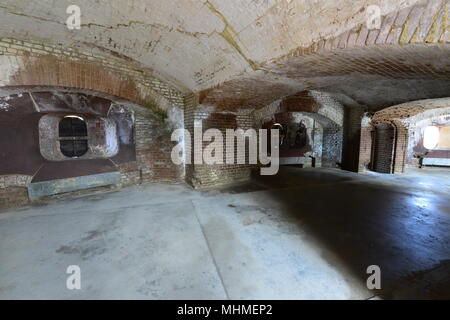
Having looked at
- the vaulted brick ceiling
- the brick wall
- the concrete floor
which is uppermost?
the vaulted brick ceiling

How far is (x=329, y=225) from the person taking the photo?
289cm

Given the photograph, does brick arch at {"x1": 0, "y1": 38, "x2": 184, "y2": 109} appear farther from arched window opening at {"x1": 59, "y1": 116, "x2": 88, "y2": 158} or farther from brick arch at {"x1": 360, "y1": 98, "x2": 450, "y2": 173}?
brick arch at {"x1": 360, "y1": 98, "x2": 450, "y2": 173}

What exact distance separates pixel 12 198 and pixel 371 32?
18.7 ft

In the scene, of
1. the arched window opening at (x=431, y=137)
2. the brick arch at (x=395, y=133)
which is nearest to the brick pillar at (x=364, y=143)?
the brick arch at (x=395, y=133)

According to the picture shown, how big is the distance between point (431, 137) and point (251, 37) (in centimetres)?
1040

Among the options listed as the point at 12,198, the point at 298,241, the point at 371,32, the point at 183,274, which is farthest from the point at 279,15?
the point at 12,198

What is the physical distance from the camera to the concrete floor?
5.68 feet

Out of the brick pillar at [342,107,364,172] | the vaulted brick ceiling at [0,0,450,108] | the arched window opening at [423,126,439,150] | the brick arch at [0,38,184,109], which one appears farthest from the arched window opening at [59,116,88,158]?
the arched window opening at [423,126,439,150]

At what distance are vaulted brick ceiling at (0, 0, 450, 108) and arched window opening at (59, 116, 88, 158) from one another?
1.50 m

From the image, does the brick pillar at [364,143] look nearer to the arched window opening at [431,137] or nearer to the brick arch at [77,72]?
the arched window opening at [431,137]

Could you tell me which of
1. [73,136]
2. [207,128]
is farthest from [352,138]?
[73,136]

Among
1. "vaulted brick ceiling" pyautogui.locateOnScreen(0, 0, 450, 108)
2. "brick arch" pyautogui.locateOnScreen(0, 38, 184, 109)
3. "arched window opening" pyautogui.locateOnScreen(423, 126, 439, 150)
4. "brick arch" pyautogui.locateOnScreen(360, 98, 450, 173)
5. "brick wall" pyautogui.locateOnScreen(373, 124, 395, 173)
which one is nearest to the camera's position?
"vaulted brick ceiling" pyautogui.locateOnScreen(0, 0, 450, 108)
